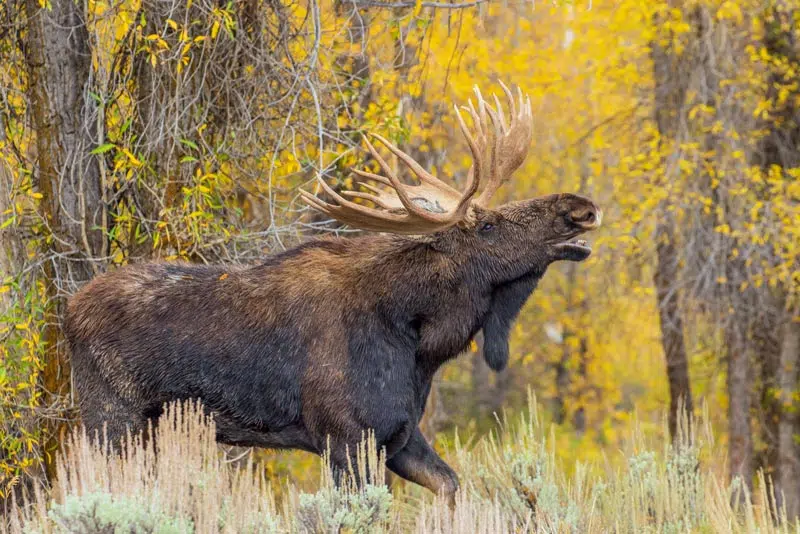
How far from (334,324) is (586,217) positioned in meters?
1.33

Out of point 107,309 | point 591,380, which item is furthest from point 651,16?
point 591,380

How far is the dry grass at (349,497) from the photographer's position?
4418 millimetres

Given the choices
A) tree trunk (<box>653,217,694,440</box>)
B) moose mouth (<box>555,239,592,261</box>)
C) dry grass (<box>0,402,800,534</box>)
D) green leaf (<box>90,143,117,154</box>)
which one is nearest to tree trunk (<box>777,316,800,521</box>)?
tree trunk (<box>653,217,694,440</box>)

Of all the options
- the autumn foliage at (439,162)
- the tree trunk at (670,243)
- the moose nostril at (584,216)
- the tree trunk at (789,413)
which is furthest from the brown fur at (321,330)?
the tree trunk at (789,413)

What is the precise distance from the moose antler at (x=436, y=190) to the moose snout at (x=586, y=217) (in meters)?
0.48

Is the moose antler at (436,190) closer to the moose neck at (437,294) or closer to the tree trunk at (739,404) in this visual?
the moose neck at (437,294)

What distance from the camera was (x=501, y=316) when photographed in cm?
590

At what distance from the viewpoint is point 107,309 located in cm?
573

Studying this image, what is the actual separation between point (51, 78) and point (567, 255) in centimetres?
319

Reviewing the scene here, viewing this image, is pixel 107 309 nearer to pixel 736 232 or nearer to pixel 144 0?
pixel 144 0

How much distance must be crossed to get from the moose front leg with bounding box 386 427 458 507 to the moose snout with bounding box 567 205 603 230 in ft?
4.28

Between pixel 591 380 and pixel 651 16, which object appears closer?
pixel 651 16

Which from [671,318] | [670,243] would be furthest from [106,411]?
[671,318]

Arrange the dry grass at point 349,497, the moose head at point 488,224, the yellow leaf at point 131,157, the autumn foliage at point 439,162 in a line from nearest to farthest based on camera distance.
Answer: the dry grass at point 349,497
the moose head at point 488,224
the yellow leaf at point 131,157
the autumn foliage at point 439,162
